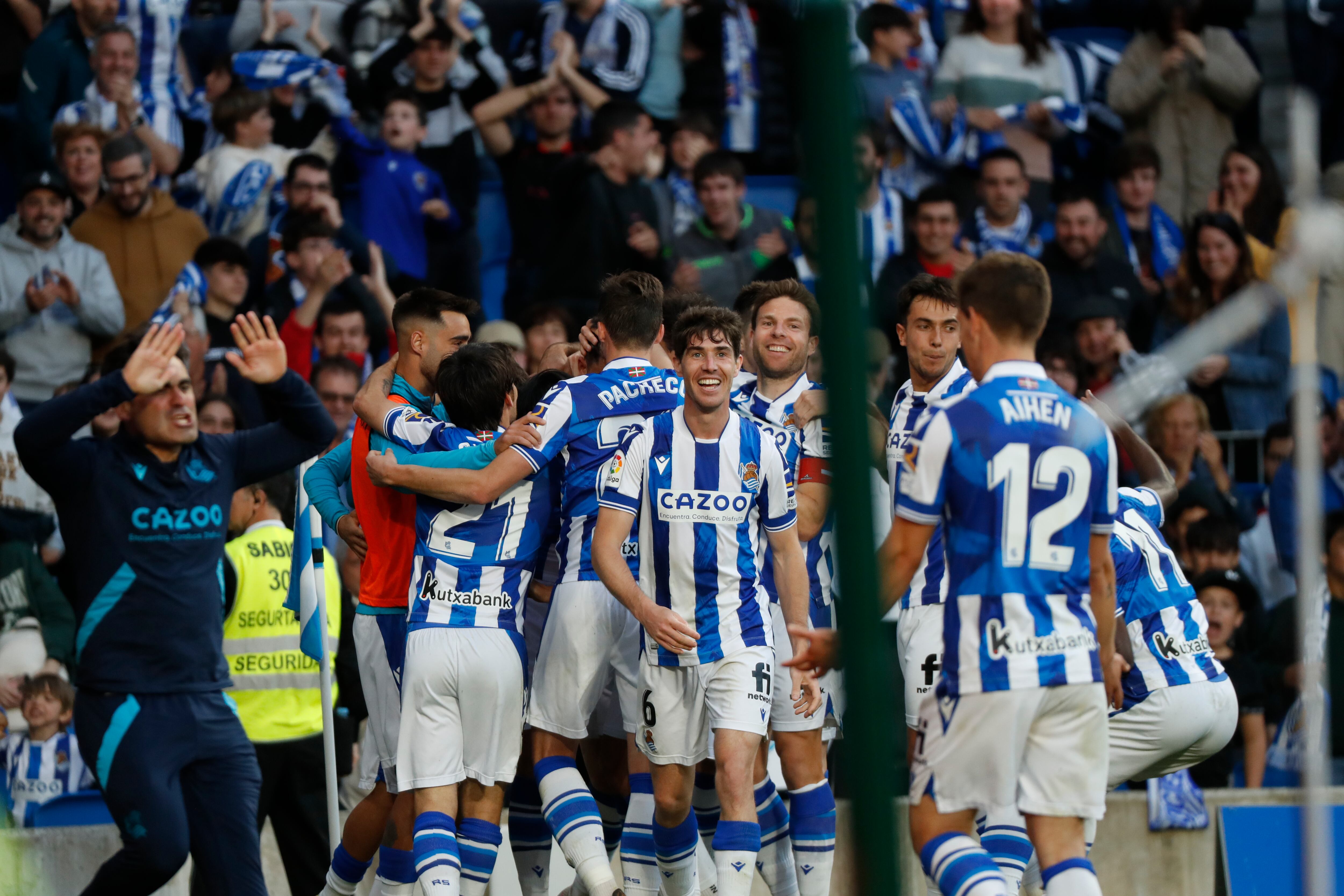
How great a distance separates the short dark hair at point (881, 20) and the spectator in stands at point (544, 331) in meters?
3.12

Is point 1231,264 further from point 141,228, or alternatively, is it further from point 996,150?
point 141,228

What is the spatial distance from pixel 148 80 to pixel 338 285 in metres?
2.26

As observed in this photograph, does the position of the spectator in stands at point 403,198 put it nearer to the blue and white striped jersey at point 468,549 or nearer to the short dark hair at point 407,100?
the short dark hair at point 407,100

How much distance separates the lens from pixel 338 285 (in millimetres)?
10297

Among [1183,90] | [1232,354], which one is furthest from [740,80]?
[1232,354]

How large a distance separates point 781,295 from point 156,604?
2904 millimetres

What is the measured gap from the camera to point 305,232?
10203 millimetres

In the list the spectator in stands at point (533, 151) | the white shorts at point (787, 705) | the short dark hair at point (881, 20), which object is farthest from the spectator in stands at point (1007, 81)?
the white shorts at point (787, 705)

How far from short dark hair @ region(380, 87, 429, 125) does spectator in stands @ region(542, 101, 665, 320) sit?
3.74ft

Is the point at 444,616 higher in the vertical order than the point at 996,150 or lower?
lower

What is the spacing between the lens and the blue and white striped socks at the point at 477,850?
6043mm

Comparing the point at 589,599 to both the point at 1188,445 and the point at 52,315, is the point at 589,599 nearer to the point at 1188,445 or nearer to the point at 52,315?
the point at 1188,445

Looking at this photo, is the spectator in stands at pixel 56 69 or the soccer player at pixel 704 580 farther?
the spectator in stands at pixel 56 69

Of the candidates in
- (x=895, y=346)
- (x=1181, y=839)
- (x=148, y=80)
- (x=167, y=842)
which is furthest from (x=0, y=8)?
(x=1181, y=839)
